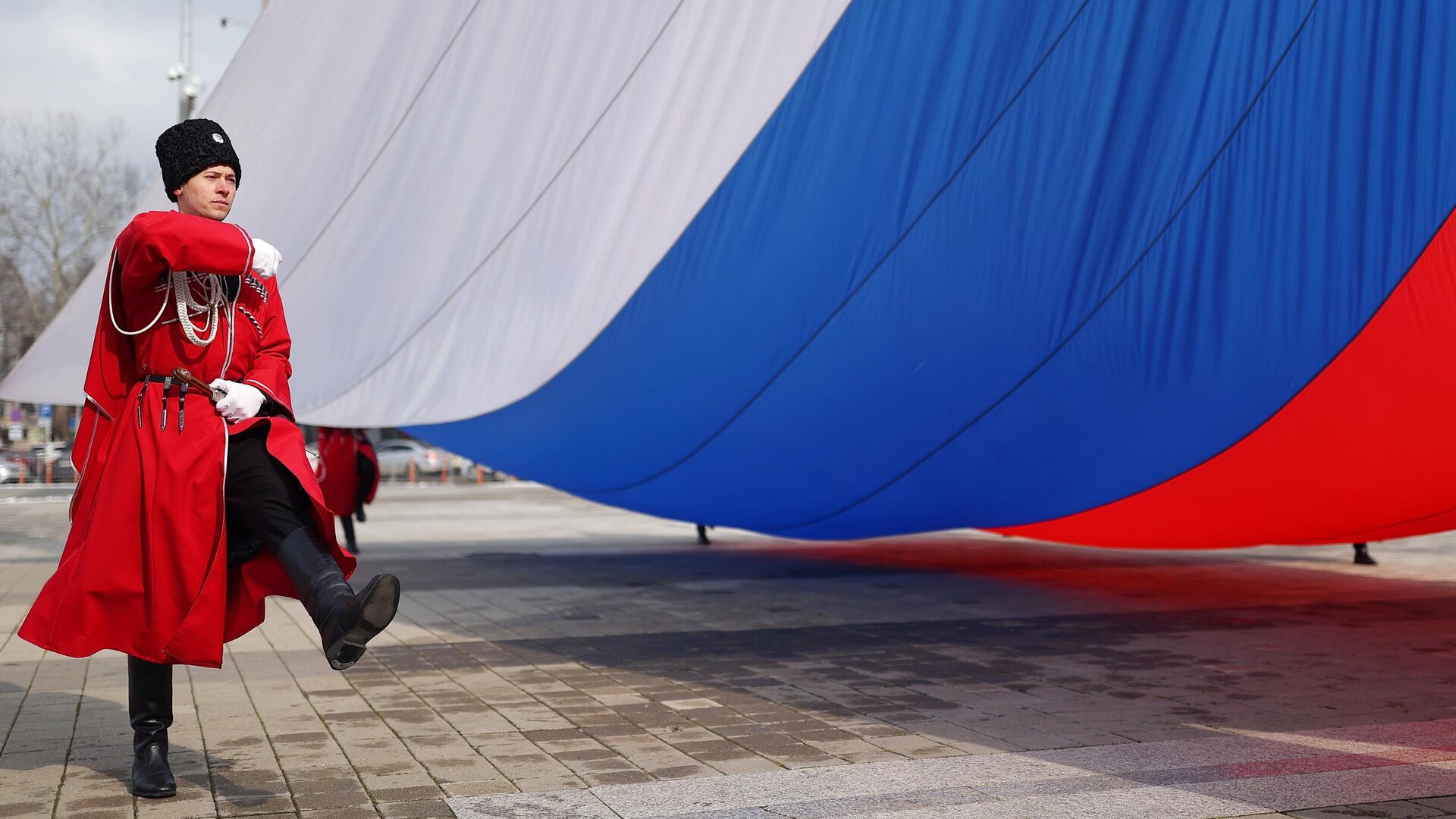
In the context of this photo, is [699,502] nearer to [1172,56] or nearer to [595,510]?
[1172,56]

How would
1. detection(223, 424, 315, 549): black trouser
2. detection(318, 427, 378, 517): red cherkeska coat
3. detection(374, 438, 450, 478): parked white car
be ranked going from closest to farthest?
detection(223, 424, 315, 549): black trouser < detection(318, 427, 378, 517): red cherkeska coat < detection(374, 438, 450, 478): parked white car

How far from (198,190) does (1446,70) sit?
4331 mm

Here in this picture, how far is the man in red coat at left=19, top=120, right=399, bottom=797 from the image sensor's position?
324 cm

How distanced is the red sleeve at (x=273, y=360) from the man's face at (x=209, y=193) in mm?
227

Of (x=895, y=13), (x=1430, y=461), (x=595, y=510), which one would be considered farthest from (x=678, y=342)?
(x=595, y=510)

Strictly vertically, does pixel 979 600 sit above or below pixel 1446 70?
below

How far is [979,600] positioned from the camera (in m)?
7.86

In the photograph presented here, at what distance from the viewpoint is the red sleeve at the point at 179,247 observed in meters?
3.18

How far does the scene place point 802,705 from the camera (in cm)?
468

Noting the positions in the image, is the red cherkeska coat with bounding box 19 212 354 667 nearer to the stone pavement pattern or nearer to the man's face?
the man's face

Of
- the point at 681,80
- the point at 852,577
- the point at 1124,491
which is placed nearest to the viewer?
the point at 681,80

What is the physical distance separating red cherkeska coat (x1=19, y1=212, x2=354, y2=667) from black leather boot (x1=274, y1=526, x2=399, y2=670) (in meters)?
0.12

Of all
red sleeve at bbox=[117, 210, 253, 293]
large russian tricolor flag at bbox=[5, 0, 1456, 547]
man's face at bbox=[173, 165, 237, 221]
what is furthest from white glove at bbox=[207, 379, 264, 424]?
large russian tricolor flag at bbox=[5, 0, 1456, 547]

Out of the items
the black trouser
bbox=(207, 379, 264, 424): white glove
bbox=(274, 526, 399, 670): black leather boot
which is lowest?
bbox=(274, 526, 399, 670): black leather boot
